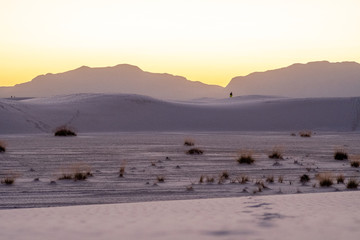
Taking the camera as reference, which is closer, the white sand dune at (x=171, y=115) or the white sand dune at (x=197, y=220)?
the white sand dune at (x=197, y=220)

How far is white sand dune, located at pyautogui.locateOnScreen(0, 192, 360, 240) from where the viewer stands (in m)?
7.37

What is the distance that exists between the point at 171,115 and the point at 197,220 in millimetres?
57590

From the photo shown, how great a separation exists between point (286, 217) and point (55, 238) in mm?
3021

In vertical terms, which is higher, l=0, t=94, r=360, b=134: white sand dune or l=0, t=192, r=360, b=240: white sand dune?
l=0, t=94, r=360, b=134: white sand dune

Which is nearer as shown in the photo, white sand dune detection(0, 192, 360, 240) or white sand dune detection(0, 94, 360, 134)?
white sand dune detection(0, 192, 360, 240)

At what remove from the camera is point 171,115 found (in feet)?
217

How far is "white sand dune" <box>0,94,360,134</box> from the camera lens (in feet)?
190

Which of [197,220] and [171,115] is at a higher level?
[171,115]

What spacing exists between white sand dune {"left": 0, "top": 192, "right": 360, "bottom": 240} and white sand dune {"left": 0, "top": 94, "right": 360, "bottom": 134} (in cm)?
4237

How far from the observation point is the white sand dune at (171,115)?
5800 centimetres

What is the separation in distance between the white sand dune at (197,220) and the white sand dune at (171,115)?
4237 centimetres

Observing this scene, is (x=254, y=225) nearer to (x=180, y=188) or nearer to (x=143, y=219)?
(x=143, y=219)

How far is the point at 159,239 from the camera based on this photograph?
282 inches

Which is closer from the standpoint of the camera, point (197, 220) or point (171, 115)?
point (197, 220)
